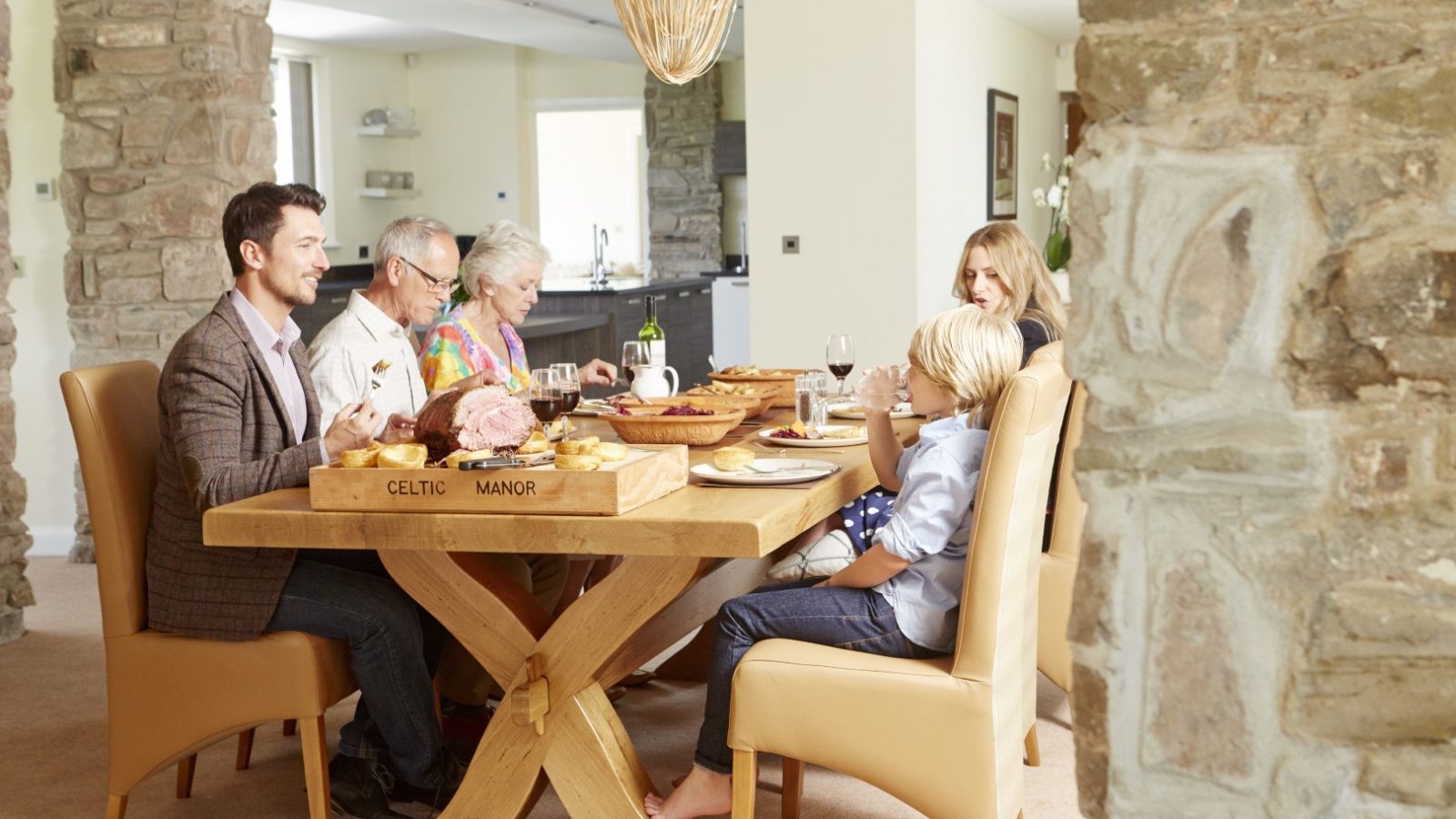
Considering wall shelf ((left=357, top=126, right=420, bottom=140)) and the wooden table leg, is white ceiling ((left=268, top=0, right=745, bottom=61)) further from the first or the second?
the wooden table leg

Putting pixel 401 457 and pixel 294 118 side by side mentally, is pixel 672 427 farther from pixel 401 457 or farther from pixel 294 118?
pixel 294 118

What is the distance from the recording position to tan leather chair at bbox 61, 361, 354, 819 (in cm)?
262

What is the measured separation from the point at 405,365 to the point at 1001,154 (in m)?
5.38

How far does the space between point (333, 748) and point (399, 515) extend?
128 cm

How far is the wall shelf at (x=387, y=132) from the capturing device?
11281 millimetres

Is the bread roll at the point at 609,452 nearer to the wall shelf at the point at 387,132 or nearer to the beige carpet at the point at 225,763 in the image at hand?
the beige carpet at the point at 225,763

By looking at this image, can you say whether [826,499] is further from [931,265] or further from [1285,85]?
[931,265]

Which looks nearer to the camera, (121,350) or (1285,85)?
(1285,85)

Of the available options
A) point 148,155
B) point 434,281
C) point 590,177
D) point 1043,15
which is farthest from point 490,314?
point 590,177

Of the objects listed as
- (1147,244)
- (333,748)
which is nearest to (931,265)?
(333,748)

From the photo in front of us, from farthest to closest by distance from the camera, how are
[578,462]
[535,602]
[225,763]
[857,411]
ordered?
[857,411] → [225,763] → [535,602] → [578,462]

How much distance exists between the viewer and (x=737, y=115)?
11.6m

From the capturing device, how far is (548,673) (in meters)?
2.53

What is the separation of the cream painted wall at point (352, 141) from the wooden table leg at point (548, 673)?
8579 millimetres
